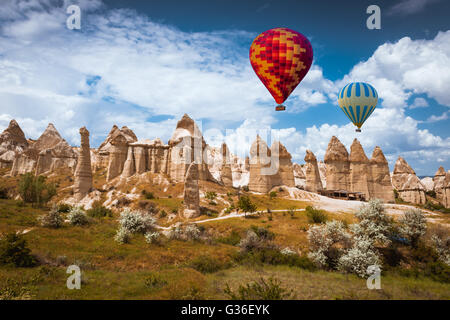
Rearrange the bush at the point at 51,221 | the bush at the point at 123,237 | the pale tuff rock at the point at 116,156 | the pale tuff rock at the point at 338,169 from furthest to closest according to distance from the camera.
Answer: the pale tuff rock at the point at 338,169
the pale tuff rock at the point at 116,156
the bush at the point at 51,221
the bush at the point at 123,237

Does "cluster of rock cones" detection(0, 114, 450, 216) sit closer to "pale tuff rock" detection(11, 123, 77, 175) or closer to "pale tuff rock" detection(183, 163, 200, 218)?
"pale tuff rock" detection(11, 123, 77, 175)

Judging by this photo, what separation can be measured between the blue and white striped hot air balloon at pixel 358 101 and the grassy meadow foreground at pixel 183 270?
11.9m

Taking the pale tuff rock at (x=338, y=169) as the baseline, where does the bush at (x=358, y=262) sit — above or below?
below

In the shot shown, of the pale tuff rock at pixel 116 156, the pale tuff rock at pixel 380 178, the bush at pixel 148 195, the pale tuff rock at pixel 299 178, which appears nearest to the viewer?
the bush at pixel 148 195

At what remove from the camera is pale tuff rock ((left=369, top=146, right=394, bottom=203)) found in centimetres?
5520

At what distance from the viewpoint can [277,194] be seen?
5588 cm

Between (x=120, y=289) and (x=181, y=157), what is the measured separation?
4316cm

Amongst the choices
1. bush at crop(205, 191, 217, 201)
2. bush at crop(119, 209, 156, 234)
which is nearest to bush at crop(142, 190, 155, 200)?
bush at crop(205, 191, 217, 201)

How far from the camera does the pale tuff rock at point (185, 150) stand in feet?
176

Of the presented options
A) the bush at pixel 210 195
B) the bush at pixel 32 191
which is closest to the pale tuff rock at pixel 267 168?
the bush at pixel 210 195

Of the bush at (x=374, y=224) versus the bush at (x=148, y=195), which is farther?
the bush at (x=148, y=195)

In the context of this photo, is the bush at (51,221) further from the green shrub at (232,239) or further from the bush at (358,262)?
the bush at (358,262)

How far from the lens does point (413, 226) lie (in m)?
21.7
